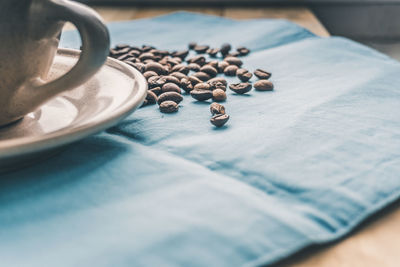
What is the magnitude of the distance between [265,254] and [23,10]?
0.97 ft

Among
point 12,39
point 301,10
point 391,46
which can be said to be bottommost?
point 391,46

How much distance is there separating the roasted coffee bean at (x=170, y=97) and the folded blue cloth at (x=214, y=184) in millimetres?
18

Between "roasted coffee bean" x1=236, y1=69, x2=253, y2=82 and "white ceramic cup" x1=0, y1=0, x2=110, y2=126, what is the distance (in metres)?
0.37

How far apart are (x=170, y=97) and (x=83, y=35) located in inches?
9.8

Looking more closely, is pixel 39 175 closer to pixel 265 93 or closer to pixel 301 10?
pixel 265 93

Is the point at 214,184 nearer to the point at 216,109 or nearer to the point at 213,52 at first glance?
the point at 216,109

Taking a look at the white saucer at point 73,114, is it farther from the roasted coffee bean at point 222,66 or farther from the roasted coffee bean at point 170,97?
the roasted coffee bean at point 222,66

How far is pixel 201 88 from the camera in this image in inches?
27.8

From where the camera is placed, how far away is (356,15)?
5.69 feet

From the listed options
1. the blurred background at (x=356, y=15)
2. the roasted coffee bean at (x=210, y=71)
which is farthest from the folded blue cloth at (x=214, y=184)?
the blurred background at (x=356, y=15)

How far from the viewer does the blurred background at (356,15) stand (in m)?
1.58

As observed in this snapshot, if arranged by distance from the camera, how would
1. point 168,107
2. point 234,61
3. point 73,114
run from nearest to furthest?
point 73,114, point 168,107, point 234,61

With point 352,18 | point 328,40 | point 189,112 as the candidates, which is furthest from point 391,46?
point 189,112

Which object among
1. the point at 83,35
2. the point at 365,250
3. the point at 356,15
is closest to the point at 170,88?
the point at 83,35
